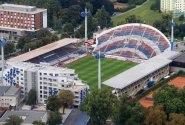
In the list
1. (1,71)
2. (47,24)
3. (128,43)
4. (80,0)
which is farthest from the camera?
(80,0)

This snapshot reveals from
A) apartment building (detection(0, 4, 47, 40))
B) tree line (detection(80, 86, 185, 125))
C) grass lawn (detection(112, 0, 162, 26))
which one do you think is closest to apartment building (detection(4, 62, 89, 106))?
tree line (detection(80, 86, 185, 125))

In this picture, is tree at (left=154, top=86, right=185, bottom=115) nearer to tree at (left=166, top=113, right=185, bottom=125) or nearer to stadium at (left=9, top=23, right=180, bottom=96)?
tree at (left=166, top=113, right=185, bottom=125)

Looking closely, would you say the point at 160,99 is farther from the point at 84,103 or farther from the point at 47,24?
the point at 47,24

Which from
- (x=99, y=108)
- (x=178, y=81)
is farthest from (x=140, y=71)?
(x=99, y=108)

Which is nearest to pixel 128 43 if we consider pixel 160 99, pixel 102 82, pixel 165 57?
pixel 165 57

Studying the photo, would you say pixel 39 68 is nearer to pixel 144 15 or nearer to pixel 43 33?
pixel 43 33
